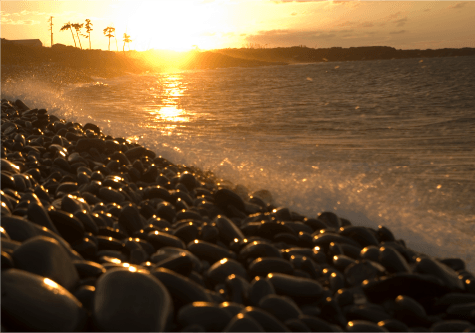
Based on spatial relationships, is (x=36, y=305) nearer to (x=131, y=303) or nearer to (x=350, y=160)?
(x=131, y=303)

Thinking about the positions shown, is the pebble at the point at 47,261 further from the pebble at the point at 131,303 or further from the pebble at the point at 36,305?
the pebble at the point at 131,303

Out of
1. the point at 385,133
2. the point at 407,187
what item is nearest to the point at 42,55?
the point at 385,133

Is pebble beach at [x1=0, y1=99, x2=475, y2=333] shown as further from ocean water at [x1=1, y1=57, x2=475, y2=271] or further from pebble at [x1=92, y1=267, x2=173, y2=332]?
ocean water at [x1=1, y1=57, x2=475, y2=271]

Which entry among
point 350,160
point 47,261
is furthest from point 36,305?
point 350,160

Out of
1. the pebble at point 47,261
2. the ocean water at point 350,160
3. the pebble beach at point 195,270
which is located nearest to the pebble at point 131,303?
the pebble beach at point 195,270

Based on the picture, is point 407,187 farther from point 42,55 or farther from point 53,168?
point 42,55

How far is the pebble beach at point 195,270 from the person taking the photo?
5.79ft

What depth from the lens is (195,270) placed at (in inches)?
101

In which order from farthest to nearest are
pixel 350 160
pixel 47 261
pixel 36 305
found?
pixel 350 160 < pixel 47 261 < pixel 36 305

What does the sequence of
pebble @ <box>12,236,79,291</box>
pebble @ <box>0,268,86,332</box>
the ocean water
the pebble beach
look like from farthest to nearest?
the ocean water < pebble @ <box>12,236,79,291</box> < the pebble beach < pebble @ <box>0,268,86,332</box>

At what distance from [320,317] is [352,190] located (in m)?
3.63

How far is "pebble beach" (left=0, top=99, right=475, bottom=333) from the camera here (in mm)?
1764

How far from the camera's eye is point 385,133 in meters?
11.8

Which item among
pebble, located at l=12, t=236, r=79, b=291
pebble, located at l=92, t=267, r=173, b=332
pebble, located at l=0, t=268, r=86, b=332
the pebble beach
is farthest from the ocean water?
pebble, located at l=0, t=268, r=86, b=332
